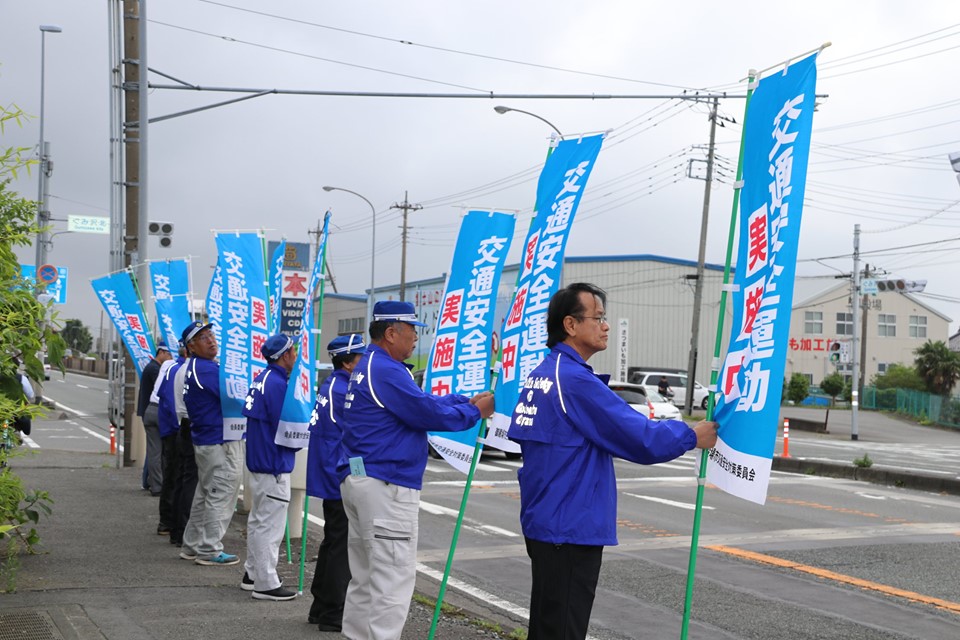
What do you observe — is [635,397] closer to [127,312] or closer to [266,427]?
[127,312]

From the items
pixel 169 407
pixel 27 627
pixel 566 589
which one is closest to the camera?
pixel 566 589

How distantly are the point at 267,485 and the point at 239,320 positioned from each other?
2.01m

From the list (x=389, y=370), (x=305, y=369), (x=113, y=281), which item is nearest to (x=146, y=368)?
(x=113, y=281)

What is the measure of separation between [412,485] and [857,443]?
3034 centimetres

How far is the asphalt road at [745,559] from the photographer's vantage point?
24.8ft

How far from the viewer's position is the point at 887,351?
69.9 meters

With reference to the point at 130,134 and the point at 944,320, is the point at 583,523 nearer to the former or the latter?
the point at 130,134

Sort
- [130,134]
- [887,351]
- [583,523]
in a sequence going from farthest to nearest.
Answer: [887,351] → [130,134] → [583,523]

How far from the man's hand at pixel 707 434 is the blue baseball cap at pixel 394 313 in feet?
6.09

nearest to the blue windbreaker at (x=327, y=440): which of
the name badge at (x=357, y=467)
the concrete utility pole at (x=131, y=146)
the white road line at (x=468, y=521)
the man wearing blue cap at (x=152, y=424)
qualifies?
the name badge at (x=357, y=467)

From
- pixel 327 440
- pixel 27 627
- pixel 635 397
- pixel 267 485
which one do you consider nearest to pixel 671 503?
pixel 267 485

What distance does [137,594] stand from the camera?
7598 mm

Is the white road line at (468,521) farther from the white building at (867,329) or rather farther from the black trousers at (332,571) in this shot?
the white building at (867,329)

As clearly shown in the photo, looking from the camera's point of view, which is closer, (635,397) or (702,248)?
(635,397)
